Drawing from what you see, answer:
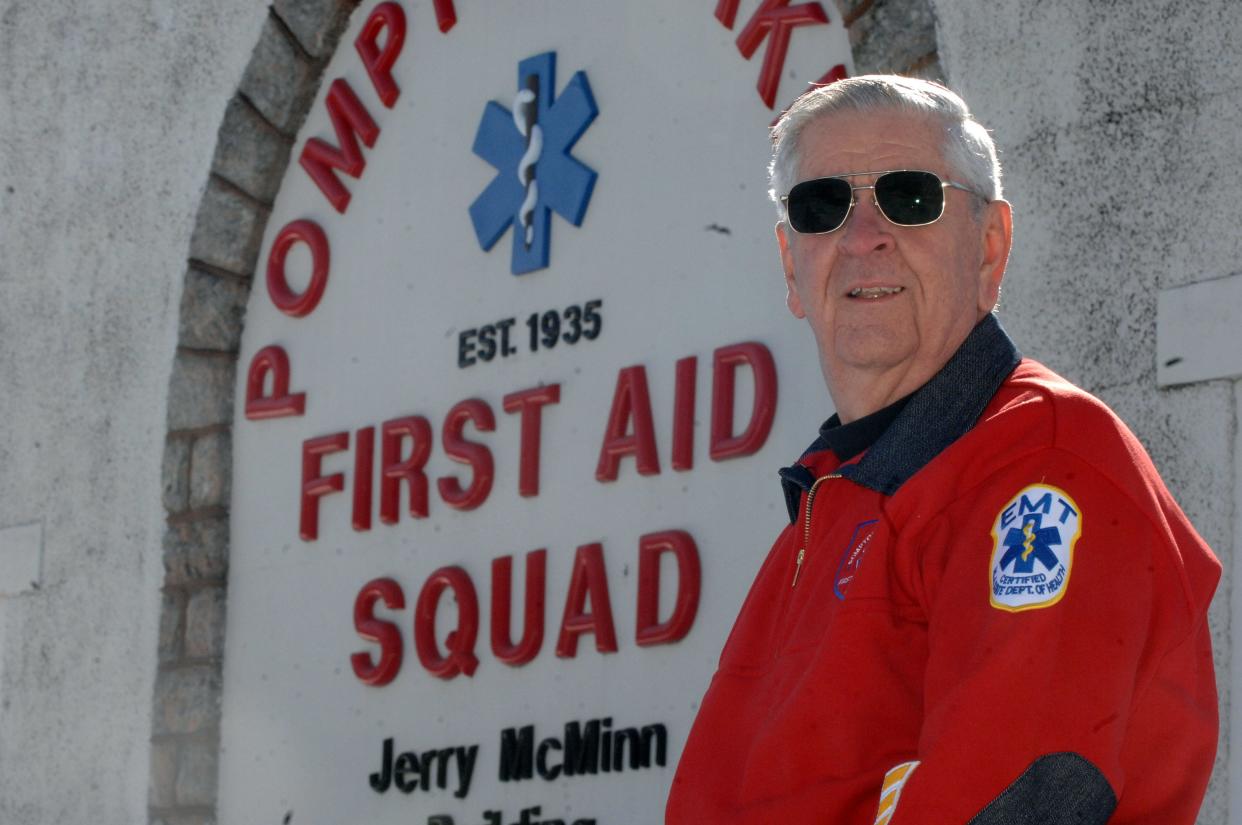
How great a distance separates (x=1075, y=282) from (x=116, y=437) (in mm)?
2962

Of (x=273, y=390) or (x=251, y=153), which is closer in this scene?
(x=273, y=390)

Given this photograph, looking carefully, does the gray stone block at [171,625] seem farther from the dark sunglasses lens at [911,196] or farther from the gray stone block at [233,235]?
the dark sunglasses lens at [911,196]

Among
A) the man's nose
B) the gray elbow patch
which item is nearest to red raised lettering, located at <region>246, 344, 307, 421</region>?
the man's nose

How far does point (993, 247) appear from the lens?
7.32 ft

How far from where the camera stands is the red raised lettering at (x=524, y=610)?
177 inches

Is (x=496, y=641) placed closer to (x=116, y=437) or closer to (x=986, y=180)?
(x=116, y=437)

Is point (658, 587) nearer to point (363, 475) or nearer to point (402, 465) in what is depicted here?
point (402, 465)

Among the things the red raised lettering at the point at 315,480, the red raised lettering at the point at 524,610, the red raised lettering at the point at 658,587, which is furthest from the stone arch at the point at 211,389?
the red raised lettering at the point at 658,587

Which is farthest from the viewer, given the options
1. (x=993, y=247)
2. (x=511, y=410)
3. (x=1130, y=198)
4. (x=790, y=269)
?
(x=511, y=410)

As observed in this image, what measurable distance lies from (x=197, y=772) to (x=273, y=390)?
962 millimetres

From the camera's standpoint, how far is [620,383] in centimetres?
441

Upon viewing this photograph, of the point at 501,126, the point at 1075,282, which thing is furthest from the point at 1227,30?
the point at 501,126

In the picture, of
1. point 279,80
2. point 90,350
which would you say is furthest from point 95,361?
point 279,80

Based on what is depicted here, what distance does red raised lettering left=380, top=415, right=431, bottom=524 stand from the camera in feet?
15.9
